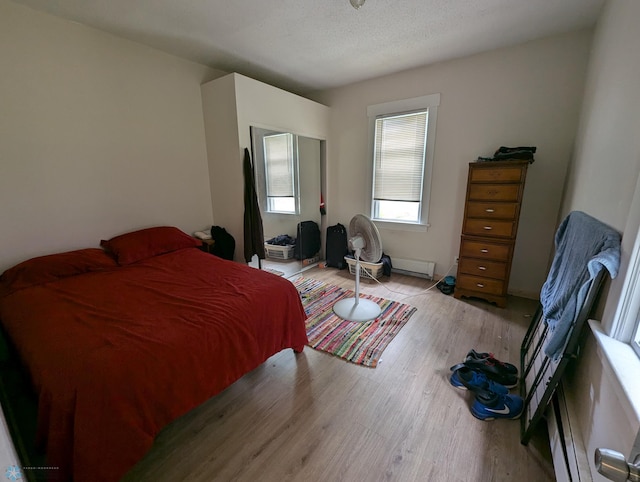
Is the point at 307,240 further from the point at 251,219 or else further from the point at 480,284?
the point at 480,284

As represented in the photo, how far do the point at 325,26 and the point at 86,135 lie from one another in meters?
2.27

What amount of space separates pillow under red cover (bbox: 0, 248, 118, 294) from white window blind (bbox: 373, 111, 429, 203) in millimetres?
3133

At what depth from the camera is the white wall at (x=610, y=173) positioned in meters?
0.95

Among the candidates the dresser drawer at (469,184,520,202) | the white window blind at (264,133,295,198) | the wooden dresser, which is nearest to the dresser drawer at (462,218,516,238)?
the wooden dresser

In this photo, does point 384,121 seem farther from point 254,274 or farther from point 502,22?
point 254,274

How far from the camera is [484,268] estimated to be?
9.01 feet

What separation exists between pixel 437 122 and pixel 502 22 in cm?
102

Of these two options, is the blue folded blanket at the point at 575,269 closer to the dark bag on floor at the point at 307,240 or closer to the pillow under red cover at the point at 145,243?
the dark bag on floor at the point at 307,240

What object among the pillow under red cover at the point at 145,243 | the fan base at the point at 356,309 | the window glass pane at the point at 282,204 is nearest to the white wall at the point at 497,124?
the window glass pane at the point at 282,204

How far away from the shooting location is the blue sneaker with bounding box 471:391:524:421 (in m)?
1.53

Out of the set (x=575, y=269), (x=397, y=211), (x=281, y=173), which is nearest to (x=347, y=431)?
(x=575, y=269)

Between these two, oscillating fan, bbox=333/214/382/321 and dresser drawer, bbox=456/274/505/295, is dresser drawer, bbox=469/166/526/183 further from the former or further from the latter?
oscillating fan, bbox=333/214/382/321

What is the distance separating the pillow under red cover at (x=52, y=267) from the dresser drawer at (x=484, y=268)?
132 inches

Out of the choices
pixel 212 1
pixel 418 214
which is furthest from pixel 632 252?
pixel 212 1
